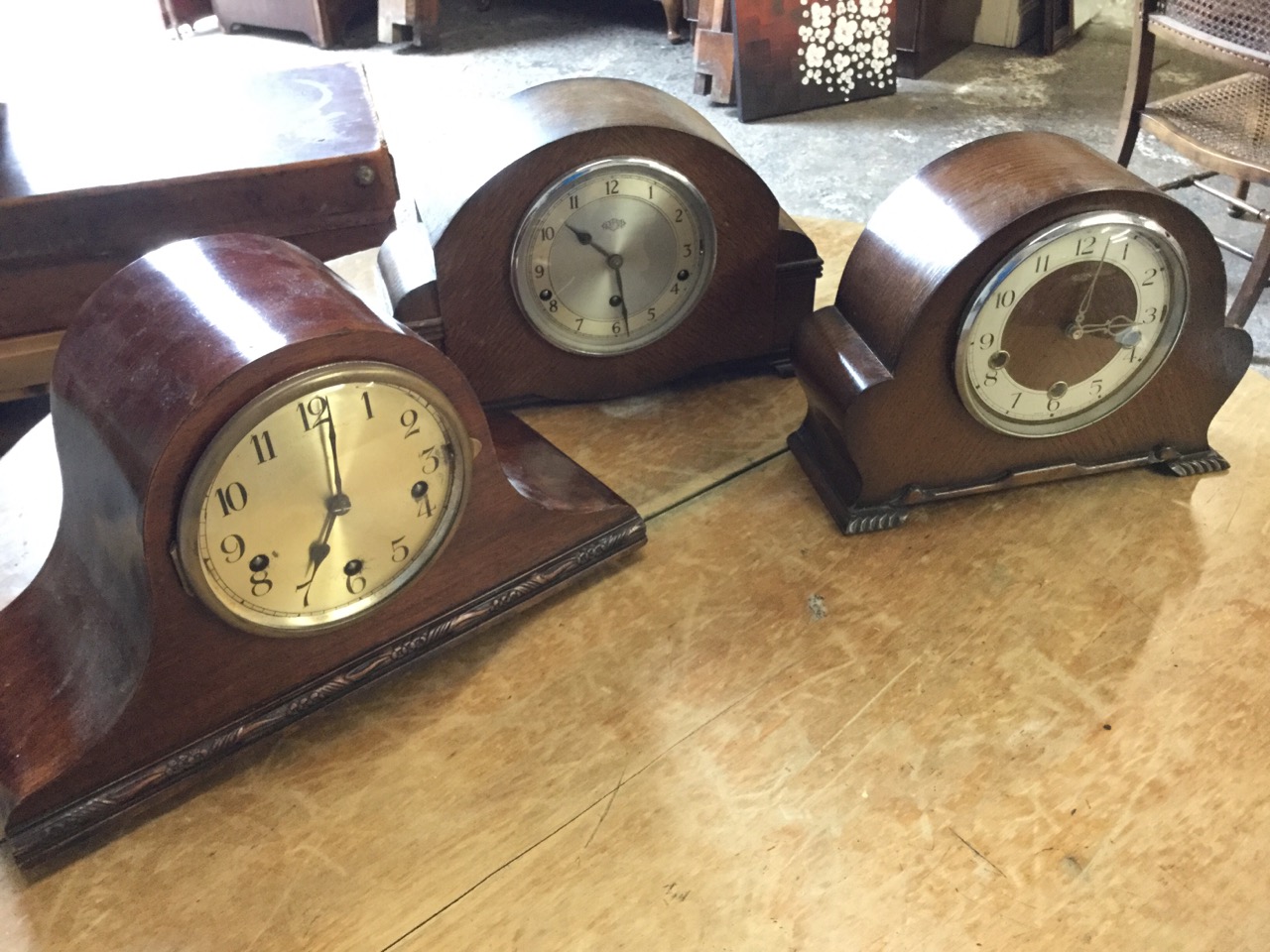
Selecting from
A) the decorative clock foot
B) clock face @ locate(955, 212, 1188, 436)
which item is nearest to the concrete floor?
the decorative clock foot

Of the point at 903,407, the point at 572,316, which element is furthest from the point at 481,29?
the point at 903,407

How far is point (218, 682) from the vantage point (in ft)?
2.45

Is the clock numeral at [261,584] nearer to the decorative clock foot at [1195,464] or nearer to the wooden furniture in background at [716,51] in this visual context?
the decorative clock foot at [1195,464]

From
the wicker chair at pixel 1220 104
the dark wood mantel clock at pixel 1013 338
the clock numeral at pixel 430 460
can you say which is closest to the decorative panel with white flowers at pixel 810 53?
the wicker chair at pixel 1220 104

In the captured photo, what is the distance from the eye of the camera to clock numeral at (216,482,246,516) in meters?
0.67

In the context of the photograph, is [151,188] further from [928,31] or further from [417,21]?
[928,31]

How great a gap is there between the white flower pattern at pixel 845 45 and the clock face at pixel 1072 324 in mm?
2082

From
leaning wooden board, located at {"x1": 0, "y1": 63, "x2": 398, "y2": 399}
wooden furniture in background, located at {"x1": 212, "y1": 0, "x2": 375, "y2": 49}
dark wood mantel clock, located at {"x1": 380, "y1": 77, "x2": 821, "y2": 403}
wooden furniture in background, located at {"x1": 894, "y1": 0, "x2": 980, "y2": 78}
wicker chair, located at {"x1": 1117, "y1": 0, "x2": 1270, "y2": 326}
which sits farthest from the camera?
wooden furniture in background, located at {"x1": 212, "y1": 0, "x2": 375, "y2": 49}

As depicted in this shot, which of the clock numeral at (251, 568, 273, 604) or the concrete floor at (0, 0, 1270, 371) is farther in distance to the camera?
the concrete floor at (0, 0, 1270, 371)

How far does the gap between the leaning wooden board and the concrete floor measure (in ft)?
3.03

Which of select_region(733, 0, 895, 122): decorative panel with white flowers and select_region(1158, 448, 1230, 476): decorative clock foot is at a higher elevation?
select_region(1158, 448, 1230, 476): decorative clock foot

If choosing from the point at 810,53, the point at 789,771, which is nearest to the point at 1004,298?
the point at 789,771

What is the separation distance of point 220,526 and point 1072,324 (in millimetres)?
701

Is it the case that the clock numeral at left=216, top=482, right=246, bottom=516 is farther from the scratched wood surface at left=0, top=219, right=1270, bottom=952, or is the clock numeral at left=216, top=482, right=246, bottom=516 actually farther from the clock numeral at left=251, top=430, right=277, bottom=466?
the scratched wood surface at left=0, top=219, right=1270, bottom=952
